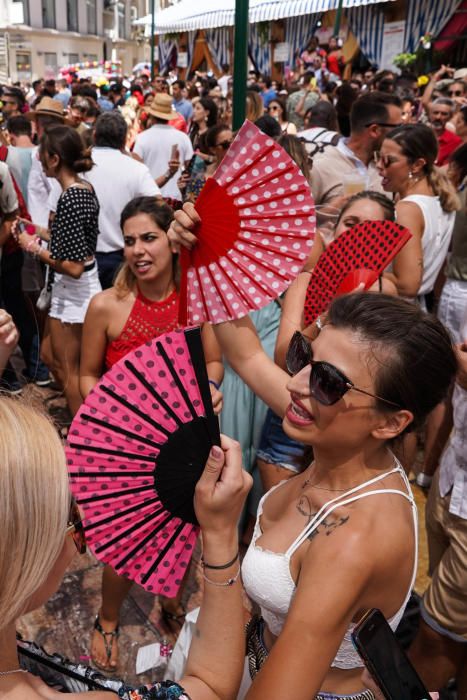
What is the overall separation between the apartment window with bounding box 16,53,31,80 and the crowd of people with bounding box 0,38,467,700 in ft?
142

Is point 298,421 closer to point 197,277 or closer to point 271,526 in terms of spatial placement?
point 271,526

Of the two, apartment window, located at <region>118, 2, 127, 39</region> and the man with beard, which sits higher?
apartment window, located at <region>118, 2, 127, 39</region>

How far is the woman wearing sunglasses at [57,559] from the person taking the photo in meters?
0.96

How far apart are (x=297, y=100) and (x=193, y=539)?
8110mm

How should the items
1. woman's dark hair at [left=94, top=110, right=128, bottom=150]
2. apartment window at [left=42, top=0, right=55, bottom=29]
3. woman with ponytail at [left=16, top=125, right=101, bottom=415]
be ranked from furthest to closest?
apartment window at [left=42, top=0, right=55, bottom=29] < woman's dark hair at [left=94, top=110, right=128, bottom=150] < woman with ponytail at [left=16, top=125, right=101, bottom=415]

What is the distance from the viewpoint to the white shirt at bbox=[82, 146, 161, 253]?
4.46m

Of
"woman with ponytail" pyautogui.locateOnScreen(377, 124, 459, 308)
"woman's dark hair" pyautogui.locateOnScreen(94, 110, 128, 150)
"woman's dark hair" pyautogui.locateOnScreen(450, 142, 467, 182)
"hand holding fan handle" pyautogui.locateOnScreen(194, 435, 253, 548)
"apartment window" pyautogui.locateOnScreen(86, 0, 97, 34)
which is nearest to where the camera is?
"hand holding fan handle" pyautogui.locateOnScreen(194, 435, 253, 548)

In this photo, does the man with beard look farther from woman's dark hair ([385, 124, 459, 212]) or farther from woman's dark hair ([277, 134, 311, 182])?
woman's dark hair ([277, 134, 311, 182])

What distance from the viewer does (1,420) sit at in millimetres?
1007

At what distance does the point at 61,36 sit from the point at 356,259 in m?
49.1

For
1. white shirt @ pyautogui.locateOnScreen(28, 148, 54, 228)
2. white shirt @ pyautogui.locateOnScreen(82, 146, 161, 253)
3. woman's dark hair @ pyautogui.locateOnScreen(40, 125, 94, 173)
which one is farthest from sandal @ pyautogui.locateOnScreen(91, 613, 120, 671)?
white shirt @ pyautogui.locateOnScreen(28, 148, 54, 228)

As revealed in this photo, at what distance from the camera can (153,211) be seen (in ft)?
9.20

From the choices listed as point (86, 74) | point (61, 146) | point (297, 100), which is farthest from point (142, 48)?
point (61, 146)

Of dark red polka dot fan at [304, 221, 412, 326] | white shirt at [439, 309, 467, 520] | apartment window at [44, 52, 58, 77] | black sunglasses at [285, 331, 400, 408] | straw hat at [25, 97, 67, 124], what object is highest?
apartment window at [44, 52, 58, 77]
